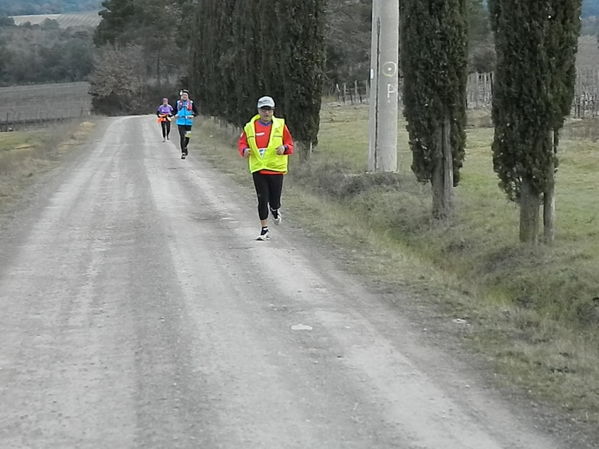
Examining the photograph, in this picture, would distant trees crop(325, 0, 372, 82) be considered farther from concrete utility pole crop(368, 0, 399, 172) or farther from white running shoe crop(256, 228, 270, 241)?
white running shoe crop(256, 228, 270, 241)

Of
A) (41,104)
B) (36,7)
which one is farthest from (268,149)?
(36,7)

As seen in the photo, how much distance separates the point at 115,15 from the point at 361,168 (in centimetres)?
7685

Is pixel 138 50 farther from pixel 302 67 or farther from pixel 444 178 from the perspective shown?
pixel 444 178

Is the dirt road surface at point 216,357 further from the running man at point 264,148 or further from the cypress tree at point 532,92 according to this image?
the cypress tree at point 532,92

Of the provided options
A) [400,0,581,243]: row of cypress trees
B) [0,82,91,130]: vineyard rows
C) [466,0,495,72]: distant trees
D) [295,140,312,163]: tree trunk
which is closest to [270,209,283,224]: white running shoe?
[400,0,581,243]: row of cypress trees

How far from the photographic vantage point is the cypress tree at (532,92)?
38.1 ft

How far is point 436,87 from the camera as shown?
14.7m

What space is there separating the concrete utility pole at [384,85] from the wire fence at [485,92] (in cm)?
172

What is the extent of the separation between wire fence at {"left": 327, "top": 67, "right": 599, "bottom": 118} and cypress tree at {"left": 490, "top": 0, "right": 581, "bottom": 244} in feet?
7.13

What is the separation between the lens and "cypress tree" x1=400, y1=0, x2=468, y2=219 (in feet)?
48.0

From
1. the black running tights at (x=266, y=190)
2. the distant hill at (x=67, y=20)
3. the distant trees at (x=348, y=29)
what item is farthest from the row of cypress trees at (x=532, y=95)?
the distant hill at (x=67, y=20)

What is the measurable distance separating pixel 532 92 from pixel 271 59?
14.9 metres

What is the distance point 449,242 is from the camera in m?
13.6

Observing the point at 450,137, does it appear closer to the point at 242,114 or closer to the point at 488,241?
the point at 488,241
